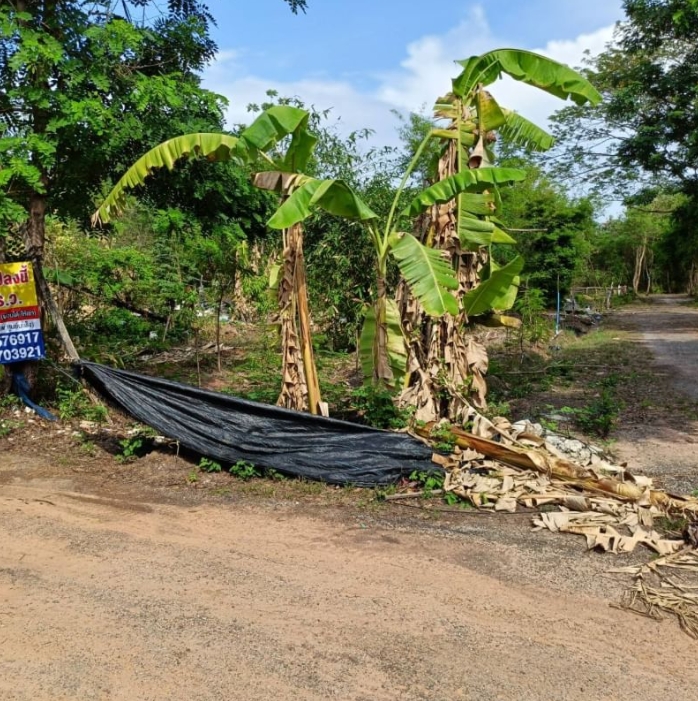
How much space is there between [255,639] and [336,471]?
2656 mm

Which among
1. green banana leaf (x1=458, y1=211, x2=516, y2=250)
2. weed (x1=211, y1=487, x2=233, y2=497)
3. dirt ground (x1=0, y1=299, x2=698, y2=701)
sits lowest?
weed (x1=211, y1=487, x2=233, y2=497)

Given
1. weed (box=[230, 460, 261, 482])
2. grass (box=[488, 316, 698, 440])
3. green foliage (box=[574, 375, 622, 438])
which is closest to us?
weed (box=[230, 460, 261, 482])

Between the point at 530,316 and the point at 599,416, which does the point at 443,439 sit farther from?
the point at 530,316

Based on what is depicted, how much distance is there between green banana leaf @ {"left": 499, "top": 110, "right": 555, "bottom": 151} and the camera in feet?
24.1

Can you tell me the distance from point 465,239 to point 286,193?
203 centimetres

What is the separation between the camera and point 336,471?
6020mm

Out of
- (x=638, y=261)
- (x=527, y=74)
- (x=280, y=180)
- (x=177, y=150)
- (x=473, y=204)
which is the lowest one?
(x=473, y=204)

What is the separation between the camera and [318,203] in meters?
6.09

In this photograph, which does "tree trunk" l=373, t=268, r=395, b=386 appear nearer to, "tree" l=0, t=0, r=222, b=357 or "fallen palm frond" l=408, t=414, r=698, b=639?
"fallen palm frond" l=408, t=414, r=698, b=639

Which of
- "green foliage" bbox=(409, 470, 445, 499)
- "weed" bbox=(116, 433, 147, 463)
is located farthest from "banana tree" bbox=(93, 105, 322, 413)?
"weed" bbox=(116, 433, 147, 463)

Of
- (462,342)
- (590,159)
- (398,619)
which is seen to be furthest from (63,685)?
(590,159)

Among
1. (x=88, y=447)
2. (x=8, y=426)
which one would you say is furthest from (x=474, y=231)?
(x=8, y=426)

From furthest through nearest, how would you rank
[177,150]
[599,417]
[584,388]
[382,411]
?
[584,388]
[599,417]
[382,411]
[177,150]

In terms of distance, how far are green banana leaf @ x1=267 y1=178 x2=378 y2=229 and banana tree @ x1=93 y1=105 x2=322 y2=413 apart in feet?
1.64
